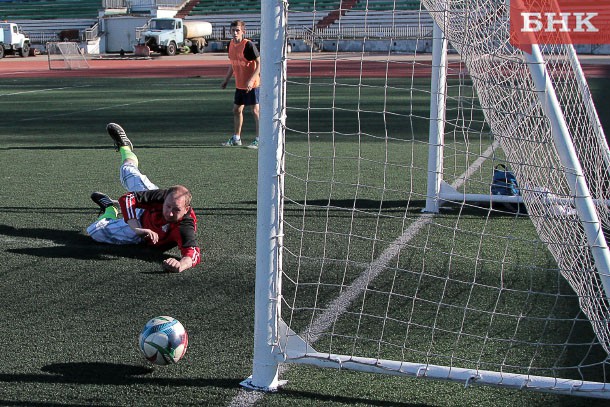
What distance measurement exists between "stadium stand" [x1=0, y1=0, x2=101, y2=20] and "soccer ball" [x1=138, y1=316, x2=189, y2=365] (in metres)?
53.6

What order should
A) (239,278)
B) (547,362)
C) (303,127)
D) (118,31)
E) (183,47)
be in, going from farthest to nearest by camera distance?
(118,31) < (183,47) < (303,127) < (239,278) < (547,362)

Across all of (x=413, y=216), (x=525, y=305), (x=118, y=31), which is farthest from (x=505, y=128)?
(x=118, y=31)

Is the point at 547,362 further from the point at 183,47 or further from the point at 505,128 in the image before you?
the point at 183,47

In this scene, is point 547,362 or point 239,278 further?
point 239,278

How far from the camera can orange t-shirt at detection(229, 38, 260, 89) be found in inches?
465

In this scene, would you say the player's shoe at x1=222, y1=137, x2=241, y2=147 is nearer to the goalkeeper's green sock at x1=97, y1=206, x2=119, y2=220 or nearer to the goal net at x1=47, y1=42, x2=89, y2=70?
the goalkeeper's green sock at x1=97, y1=206, x2=119, y2=220

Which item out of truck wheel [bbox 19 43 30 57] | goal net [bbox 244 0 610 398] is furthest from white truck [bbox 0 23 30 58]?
goal net [bbox 244 0 610 398]

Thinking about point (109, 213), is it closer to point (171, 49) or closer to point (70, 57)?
point (70, 57)

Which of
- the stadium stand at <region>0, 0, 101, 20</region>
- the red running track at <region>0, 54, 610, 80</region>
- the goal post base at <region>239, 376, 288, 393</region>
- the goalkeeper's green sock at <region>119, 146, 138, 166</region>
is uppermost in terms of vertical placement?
the stadium stand at <region>0, 0, 101, 20</region>

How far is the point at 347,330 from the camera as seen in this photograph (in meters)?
4.53

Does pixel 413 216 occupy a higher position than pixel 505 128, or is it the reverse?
pixel 505 128

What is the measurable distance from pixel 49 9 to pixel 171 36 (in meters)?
14.9

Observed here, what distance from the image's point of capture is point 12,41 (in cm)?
4412

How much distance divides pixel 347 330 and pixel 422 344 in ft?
1.41
